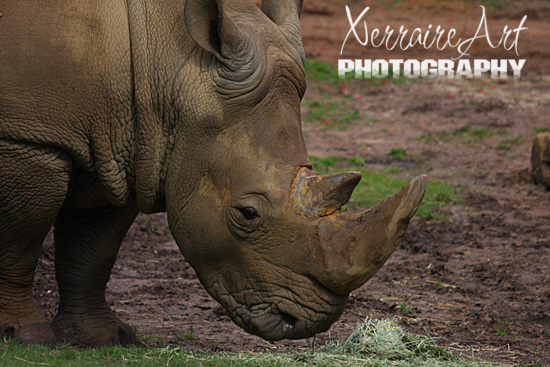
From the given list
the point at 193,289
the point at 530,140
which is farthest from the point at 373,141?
the point at 193,289

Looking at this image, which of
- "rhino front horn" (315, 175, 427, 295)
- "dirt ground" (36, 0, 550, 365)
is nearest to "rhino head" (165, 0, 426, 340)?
"rhino front horn" (315, 175, 427, 295)

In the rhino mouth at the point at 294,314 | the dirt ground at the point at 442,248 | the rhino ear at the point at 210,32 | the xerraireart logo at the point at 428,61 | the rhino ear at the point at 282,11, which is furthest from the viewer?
the xerraireart logo at the point at 428,61

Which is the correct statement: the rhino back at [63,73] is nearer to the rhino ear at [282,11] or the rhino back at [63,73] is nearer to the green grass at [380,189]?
the rhino ear at [282,11]

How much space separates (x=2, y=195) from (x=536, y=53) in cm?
1406

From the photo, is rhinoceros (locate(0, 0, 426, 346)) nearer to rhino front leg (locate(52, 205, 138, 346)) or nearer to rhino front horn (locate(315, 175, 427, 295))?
rhino front horn (locate(315, 175, 427, 295))

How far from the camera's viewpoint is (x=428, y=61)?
52.1 ft

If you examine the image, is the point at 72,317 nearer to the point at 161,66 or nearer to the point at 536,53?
the point at 161,66

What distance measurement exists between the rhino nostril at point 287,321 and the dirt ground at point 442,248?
1.17m

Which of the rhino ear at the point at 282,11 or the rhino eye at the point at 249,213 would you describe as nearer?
the rhino eye at the point at 249,213

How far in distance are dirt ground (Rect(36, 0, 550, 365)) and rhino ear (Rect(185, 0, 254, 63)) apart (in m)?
1.97

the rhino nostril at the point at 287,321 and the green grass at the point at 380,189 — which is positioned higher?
the green grass at the point at 380,189

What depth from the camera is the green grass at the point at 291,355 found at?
14.5 feet

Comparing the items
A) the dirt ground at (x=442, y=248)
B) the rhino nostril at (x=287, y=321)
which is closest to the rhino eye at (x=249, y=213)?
the rhino nostril at (x=287, y=321)

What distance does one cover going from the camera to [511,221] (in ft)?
28.2
